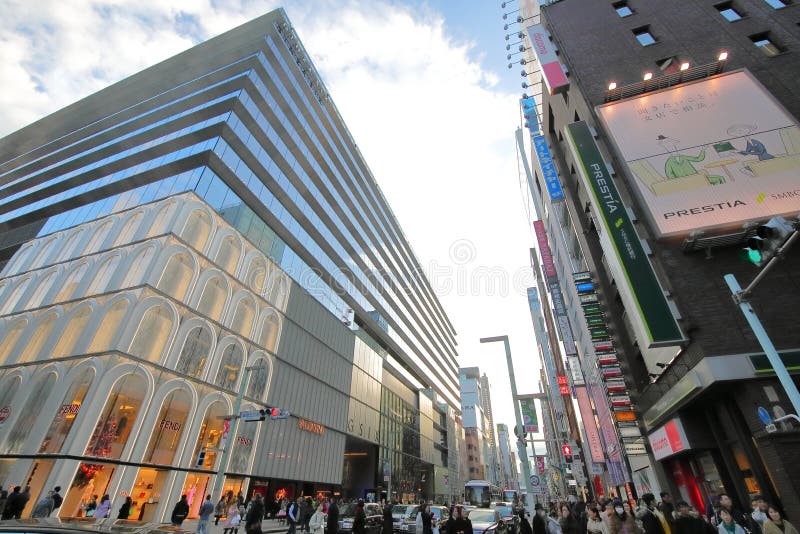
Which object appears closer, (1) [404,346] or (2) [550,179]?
(2) [550,179]

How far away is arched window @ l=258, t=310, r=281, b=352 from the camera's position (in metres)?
28.3

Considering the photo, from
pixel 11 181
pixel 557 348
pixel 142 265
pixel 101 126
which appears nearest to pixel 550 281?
pixel 557 348

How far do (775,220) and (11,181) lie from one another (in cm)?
6664

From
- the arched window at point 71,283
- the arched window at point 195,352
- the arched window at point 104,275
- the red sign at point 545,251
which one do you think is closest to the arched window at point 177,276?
the arched window at point 195,352

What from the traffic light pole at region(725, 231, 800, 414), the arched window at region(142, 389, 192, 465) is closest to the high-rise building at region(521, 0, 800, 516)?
the traffic light pole at region(725, 231, 800, 414)

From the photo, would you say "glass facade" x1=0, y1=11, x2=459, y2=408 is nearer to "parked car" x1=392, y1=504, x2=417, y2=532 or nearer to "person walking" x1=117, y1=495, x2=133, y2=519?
"person walking" x1=117, y1=495, x2=133, y2=519

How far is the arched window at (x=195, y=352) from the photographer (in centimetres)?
2145

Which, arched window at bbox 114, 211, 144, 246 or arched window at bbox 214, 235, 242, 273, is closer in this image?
arched window at bbox 114, 211, 144, 246

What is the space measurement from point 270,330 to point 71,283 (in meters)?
13.1

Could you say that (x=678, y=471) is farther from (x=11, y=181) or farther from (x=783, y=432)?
(x=11, y=181)

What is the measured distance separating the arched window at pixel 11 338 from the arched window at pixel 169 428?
38.2 feet

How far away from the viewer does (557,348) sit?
2395 inches

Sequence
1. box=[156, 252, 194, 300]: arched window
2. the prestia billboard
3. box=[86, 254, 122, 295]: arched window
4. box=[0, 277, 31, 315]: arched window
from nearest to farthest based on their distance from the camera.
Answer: the prestia billboard
box=[156, 252, 194, 300]: arched window
box=[86, 254, 122, 295]: arched window
box=[0, 277, 31, 315]: arched window

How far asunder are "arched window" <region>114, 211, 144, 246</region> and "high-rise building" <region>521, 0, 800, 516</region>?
90.9ft
